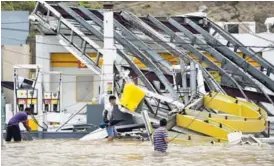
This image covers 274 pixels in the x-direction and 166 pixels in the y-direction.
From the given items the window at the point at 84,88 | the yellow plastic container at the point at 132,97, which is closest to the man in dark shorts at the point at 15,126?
the yellow plastic container at the point at 132,97

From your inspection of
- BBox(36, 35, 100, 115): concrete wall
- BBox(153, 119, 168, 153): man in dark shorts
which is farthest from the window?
BBox(153, 119, 168, 153): man in dark shorts

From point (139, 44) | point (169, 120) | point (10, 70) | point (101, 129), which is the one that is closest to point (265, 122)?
point (169, 120)

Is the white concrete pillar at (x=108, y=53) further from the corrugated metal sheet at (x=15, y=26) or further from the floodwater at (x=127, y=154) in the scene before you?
the corrugated metal sheet at (x=15, y=26)

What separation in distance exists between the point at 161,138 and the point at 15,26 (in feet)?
64.2

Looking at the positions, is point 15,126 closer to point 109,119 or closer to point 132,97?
point 109,119

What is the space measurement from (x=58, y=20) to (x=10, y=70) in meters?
4.80

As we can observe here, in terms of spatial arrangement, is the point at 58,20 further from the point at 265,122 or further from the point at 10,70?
the point at 265,122

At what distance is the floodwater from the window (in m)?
13.0

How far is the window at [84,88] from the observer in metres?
37.5

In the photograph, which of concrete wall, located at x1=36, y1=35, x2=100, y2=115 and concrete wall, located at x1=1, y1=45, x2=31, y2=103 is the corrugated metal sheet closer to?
concrete wall, located at x1=1, y1=45, x2=31, y2=103

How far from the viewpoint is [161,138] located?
63.3 feet

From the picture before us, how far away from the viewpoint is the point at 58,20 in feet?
113

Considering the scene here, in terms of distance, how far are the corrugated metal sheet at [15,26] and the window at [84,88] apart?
3544mm

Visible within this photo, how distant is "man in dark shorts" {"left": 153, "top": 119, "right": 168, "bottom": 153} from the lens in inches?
754
